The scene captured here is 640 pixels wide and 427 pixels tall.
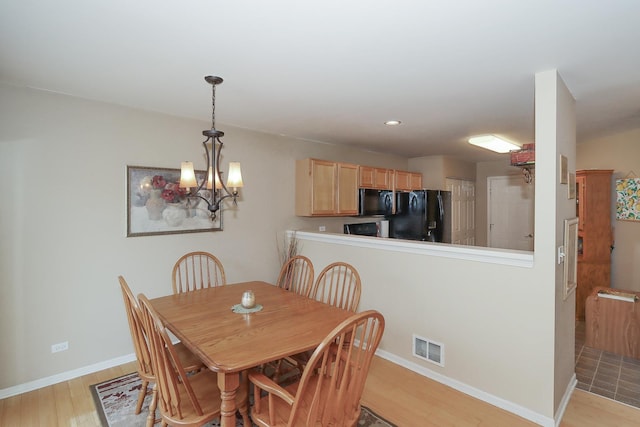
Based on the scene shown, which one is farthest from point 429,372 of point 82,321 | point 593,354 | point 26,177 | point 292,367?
point 26,177

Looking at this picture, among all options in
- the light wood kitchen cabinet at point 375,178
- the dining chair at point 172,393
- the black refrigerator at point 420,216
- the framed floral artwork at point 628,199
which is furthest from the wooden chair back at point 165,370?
the framed floral artwork at point 628,199

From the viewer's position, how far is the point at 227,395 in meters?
1.53

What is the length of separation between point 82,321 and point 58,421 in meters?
0.80

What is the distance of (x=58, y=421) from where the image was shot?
2.19m

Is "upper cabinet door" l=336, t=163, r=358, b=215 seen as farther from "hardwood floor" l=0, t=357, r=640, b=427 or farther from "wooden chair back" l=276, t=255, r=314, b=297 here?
"hardwood floor" l=0, t=357, r=640, b=427

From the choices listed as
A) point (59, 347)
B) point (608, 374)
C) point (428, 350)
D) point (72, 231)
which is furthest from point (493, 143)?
point (59, 347)

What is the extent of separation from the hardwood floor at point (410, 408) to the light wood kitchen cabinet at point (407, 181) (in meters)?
3.07

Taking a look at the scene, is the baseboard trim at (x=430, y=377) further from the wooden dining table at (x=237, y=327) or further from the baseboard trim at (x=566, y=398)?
the wooden dining table at (x=237, y=327)

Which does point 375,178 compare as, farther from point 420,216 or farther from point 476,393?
point 476,393

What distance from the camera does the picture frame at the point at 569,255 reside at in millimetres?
2320

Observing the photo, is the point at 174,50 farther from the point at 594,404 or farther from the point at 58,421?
the point at 594,404

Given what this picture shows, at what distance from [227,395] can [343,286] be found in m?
1.24

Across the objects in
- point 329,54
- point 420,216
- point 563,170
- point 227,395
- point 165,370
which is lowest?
point 227,395

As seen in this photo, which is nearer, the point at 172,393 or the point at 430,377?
the point at 172,393
